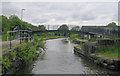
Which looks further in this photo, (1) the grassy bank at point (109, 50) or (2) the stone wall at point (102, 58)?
(1) the grassy bank at point (109, 50)

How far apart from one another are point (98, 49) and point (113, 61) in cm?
376

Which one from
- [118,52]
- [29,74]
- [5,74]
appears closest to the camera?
[5,74]

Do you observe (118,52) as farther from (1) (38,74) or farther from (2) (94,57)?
(1) (38,74)

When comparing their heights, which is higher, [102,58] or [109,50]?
[109,50]

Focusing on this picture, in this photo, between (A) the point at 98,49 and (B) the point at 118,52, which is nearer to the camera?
(B) the point at 118,52

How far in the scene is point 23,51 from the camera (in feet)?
31.7

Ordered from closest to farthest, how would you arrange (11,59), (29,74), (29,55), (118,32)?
(11,59) < (29,74) < (29,55) < (118,32)

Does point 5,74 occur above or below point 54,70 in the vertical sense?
above

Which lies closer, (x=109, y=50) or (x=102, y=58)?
(x=102, y=58)

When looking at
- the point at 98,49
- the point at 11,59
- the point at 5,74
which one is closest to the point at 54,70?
the point at 11,59

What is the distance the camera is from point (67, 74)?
9.60 meters

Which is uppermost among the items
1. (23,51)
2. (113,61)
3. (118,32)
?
(118,32)

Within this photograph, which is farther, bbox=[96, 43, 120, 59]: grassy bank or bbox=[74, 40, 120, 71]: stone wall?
bbox=[96, 43, 120, 59]: grassy bank

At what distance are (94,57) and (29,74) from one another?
562cm
